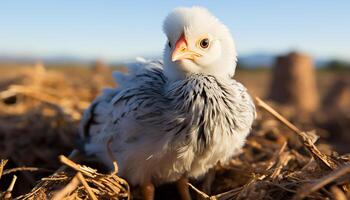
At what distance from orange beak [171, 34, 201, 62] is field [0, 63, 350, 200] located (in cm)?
65

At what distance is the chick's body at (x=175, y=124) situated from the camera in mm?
2477

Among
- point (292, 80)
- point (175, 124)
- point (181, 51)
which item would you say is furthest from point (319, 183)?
point (292, 80)

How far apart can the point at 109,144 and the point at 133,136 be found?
303 mm

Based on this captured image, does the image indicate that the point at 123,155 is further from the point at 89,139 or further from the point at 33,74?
the point at 33,74

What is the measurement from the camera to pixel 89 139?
339cm

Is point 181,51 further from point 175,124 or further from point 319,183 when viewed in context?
point 319,183

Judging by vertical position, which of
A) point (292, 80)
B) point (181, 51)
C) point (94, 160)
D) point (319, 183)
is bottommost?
point (292, 80)

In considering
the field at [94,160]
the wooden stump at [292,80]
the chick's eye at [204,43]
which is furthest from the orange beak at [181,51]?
the wooden stump at [292,80]

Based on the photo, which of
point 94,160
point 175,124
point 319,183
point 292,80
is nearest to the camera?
point 319,183

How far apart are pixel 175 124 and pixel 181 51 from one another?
0.42 meters

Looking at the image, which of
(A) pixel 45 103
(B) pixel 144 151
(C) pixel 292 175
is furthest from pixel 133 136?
→ (A) pixel 45 103

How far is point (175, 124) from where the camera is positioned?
247 cm

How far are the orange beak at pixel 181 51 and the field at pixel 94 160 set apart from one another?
2.13ft

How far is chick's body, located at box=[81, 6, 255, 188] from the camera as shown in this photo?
248 centimetres
